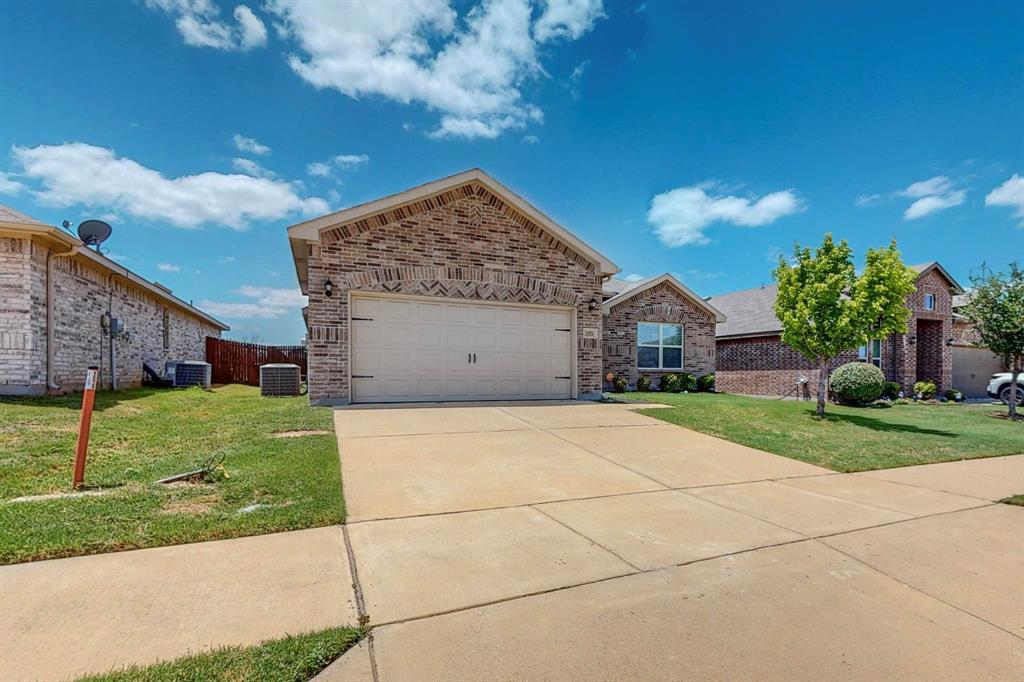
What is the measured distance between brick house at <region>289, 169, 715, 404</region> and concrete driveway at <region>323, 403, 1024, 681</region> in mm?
4501

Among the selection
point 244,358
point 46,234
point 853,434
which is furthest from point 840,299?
point 244,358

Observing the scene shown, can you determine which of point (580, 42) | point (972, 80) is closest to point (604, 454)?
point (580, 42)

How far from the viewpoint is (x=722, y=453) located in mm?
7172

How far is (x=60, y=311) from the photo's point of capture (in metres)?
11.2

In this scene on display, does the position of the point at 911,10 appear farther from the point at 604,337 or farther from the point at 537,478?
the point at 537,478

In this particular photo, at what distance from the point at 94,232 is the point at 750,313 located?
2465cm

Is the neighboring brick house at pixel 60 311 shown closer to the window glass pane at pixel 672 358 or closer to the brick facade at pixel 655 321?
the brick facade at pixel 655 321

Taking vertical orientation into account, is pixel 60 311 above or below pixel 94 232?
below

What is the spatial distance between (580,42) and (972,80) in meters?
8.99

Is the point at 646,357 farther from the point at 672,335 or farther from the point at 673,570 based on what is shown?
the point at 673,570

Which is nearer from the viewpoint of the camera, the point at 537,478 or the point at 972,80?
the point at 537,478

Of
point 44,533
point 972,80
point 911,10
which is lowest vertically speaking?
point 44,533

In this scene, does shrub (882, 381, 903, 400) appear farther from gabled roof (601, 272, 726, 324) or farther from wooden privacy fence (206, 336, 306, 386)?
wooden privacy fence (206, 336, 306, 386)

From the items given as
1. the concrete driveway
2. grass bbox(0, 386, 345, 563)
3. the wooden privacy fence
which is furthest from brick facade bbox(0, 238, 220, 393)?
the concrete driveway
